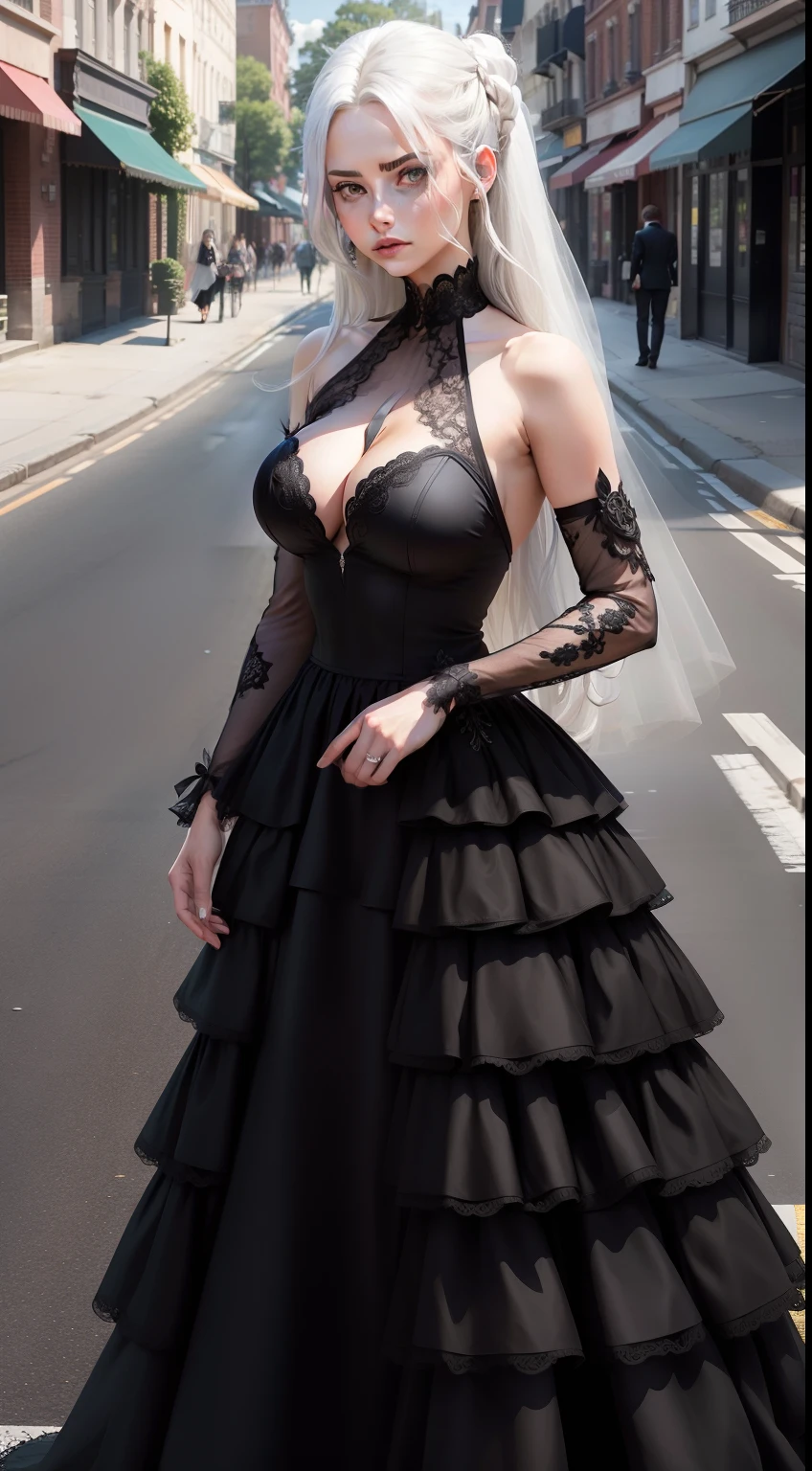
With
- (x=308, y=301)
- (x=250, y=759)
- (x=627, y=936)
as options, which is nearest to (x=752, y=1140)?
(x=627, y=936)

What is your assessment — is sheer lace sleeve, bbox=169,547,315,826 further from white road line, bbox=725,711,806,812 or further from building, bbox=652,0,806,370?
building, bbox=652,0,806,370

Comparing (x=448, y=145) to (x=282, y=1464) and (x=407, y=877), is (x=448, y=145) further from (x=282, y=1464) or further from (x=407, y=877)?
(x=282, y=1464)

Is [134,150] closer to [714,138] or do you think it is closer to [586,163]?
[714,138]

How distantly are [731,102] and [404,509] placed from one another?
2620 cm

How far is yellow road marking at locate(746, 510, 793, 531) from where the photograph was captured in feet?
41.6

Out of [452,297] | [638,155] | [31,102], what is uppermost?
[638,155]

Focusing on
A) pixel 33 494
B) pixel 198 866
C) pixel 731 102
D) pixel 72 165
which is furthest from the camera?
pixel 72 165

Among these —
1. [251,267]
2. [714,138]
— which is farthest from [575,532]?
[251,267]

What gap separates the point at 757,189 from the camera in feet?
85.3

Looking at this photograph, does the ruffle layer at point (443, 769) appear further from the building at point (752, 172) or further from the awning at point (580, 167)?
the awning at point (580, 167)

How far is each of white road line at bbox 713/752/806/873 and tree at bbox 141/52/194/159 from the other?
1471 inches

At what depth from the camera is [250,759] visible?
2.43 meters

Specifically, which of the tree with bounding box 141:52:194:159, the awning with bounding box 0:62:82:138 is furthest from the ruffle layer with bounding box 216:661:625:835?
the tree with bounding box 141:52:194:159

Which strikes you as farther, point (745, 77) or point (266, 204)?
point (266, 204)
